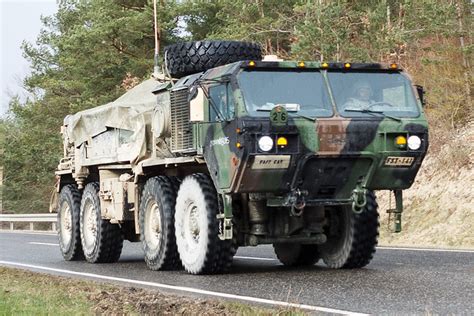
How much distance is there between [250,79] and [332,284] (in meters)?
2.56

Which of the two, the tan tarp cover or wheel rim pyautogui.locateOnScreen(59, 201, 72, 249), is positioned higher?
the tan tarp cover

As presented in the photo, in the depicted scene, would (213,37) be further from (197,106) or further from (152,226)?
(197,106)

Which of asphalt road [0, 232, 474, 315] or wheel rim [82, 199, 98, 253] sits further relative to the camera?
wheel rim [82, 199, 98, 253]

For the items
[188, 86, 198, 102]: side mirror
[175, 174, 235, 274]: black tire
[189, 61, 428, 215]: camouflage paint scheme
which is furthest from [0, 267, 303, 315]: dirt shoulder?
[188, 86, 198, 102]: side mirror

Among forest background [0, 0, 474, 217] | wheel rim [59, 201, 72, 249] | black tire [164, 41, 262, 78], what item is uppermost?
forest background [0, 0, 474, 217]

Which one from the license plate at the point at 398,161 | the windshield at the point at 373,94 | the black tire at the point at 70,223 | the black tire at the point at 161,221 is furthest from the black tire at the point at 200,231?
the black tire at the point at 70,223

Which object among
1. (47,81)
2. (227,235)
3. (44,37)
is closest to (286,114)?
(227,235)

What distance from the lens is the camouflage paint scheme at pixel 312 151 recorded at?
35.0 ft

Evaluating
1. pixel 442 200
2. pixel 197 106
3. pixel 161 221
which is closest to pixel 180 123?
pixel 197 106

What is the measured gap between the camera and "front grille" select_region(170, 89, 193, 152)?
39.9 feet

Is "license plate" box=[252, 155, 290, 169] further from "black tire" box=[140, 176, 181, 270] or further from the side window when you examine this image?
"black tire" box=[140, 176, 181, 270]

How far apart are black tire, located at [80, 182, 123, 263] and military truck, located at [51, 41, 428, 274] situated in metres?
1.40

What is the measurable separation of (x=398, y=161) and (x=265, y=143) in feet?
5.55

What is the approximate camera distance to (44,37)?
50.4 metres
